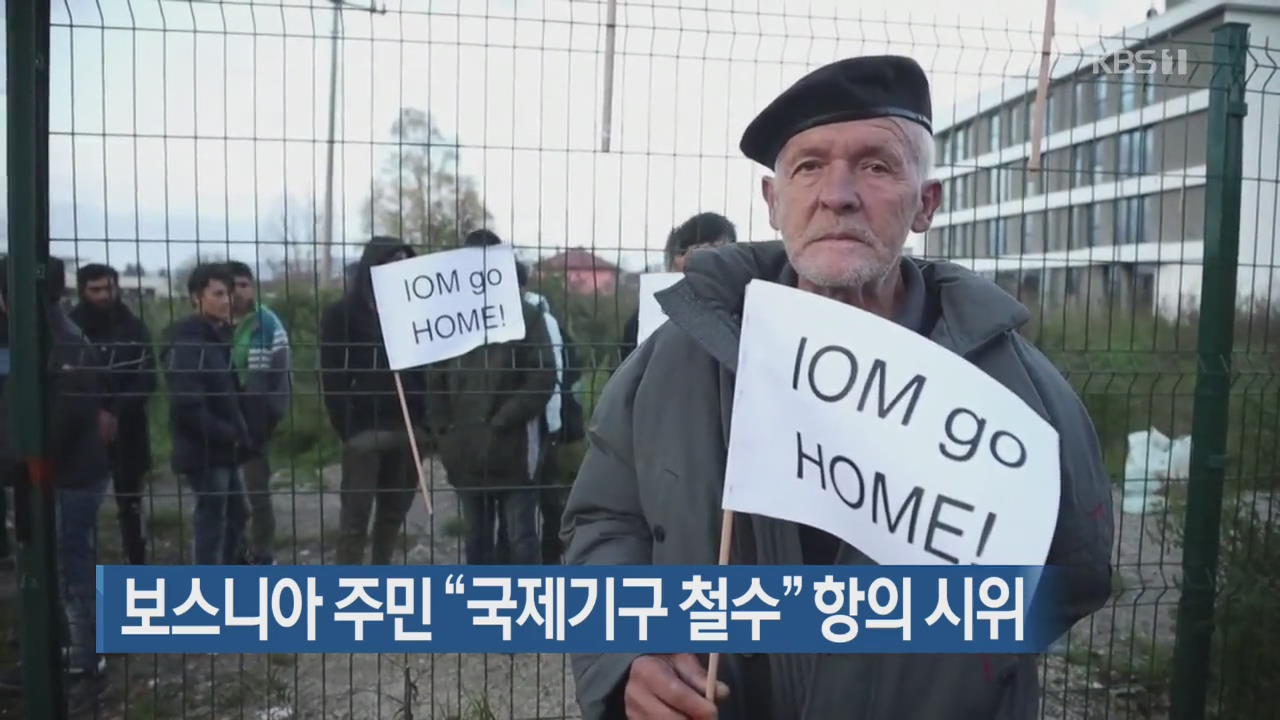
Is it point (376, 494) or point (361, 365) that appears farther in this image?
point (376, 494)

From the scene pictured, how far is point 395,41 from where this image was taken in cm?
314

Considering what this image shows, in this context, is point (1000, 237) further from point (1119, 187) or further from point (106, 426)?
point (106, 426)

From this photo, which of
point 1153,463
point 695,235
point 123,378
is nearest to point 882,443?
point 695,235

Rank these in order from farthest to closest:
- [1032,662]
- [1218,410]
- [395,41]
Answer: [1218,410]
[395,41]
[1032,662]

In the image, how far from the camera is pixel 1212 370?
334 cm

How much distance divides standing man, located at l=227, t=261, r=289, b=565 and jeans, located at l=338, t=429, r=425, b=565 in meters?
0.42

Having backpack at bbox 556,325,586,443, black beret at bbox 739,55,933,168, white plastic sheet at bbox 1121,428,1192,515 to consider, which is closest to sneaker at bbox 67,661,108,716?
backpack at bbox 556,325,586,443

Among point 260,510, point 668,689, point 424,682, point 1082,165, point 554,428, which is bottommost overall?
point 424,682

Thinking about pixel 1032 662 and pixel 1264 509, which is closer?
pixel 1032 662

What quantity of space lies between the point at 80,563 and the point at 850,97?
11.7 feet

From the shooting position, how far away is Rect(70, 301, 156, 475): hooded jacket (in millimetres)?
3078

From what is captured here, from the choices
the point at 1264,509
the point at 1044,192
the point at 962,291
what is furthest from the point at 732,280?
the point at 1264,509

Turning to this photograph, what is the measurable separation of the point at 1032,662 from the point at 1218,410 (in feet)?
7.31

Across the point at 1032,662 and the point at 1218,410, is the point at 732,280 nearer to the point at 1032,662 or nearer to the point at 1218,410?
the point at 1032,662
